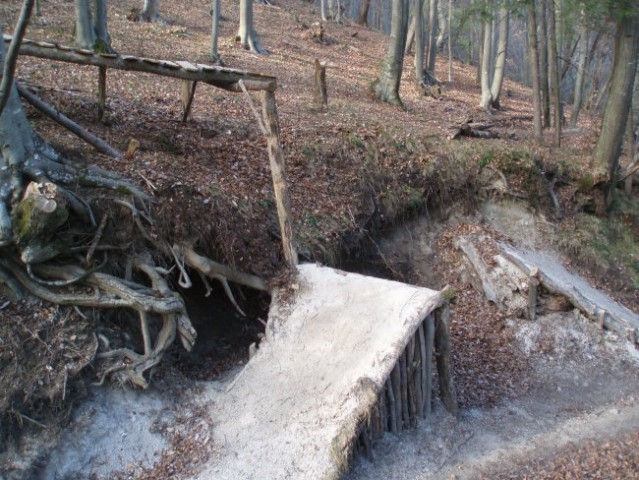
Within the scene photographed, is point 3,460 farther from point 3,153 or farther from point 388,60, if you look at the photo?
point 388,60

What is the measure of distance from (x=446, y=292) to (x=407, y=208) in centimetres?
413

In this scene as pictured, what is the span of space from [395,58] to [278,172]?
1016cm

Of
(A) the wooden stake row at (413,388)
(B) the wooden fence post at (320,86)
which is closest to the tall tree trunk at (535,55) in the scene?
(B) the wooden fence post at (320,86)

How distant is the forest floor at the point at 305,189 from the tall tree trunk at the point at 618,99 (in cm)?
66

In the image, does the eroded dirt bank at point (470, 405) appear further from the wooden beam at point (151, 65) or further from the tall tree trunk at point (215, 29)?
the tall tree trunk at point (215, 29)

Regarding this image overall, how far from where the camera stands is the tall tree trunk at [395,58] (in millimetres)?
16781

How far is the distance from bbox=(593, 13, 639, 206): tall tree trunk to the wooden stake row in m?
8.09

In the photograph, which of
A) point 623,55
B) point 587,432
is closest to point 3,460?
point 587,432

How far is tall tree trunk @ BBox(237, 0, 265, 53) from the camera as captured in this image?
20.8m

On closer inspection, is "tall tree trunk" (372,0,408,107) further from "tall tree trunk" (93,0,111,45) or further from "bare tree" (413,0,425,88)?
"tall tree trunk" (93,0,111,45)

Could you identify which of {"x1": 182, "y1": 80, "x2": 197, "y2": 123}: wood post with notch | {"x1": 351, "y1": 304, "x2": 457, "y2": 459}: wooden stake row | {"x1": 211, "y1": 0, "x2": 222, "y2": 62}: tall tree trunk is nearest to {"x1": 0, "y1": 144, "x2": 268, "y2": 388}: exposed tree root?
{"x1": 351, "y1": 304, "x2": 457, "y2": 459}: wooden stake row

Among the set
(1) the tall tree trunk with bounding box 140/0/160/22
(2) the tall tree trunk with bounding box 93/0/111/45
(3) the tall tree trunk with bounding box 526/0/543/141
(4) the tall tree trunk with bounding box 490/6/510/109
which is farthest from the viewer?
(1) the tall tree trunk with bounding box 140/0/160/22

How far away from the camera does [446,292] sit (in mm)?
7535

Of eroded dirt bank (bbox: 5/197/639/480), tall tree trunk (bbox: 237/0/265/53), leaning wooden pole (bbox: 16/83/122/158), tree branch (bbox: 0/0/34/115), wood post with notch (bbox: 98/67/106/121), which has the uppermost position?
tall tree trunk (bbox: 237/0/265/53)
